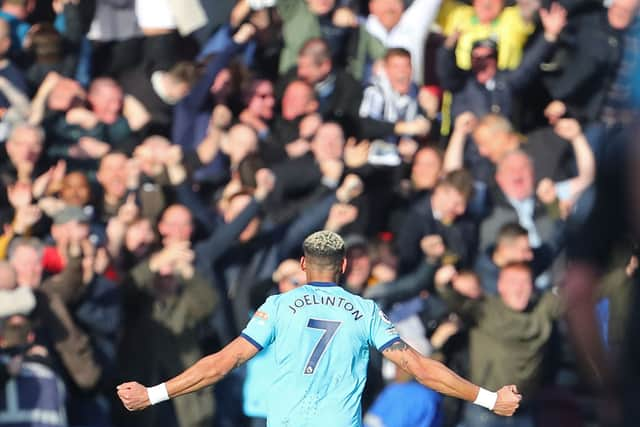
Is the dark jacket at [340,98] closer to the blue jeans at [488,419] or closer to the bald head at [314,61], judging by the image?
the bald head at [314,61]

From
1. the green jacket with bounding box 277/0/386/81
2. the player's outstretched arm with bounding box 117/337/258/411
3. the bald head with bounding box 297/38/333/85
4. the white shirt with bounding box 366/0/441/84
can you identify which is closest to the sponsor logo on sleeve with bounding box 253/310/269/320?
the player's outstretched arm with bounding box 117/337/258/411

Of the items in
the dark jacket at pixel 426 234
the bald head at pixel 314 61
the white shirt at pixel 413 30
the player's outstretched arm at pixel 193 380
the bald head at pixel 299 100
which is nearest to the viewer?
the player's outstretched arm at pixel 193 380

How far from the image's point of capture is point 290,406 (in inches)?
296

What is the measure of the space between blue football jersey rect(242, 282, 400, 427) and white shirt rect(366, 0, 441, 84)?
593 centimetres

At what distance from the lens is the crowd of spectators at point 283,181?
453 inches

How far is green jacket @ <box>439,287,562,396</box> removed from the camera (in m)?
11.8

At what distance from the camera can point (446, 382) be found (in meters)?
7.47

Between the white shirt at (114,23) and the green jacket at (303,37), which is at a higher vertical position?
the white shirt at (114,23)

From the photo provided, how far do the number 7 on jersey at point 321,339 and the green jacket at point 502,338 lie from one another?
4378 mm

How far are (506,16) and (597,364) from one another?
22.8 ft

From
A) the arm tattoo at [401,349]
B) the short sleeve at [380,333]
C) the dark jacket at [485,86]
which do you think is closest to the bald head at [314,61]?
the dark jacket at [485,86]

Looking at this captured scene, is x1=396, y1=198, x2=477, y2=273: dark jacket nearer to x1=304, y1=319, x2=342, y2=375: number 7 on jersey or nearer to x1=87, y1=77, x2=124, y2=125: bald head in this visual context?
x1=87, y1=77, x2=124, y2=125: bald head

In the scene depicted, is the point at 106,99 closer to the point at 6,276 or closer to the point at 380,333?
the point at 6,276

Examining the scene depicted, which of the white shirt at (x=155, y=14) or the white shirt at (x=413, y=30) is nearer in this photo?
the white shirt at (x=155, y=14)
